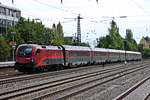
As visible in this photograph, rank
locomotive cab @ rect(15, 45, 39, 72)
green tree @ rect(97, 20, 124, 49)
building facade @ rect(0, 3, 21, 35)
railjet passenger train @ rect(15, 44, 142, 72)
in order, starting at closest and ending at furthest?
locomotive cab @ rect(15, 45, 39, 72) < railjet passenger train @ rect(15, 44, 142, 72) < green tree @ rect(97, 20, 124, 49) < building facade @ rect(0, 3, 21, 35)

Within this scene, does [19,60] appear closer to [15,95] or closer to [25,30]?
[15,95]

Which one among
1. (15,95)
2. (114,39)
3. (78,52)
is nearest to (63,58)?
(78,52)

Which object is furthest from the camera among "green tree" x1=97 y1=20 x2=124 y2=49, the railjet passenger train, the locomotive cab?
"green tree" x1=97 y1=20 x2=124 y2=49

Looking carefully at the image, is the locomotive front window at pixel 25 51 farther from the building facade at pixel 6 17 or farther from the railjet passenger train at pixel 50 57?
the building facade at pixel 6 17

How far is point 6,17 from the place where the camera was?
139 m

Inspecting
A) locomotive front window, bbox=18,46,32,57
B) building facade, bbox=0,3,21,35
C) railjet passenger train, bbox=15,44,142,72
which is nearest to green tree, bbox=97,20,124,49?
building facade, bbox=0,3,21,35

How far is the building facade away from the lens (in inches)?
5310

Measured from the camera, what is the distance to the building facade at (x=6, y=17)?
Answer: 5310 inches

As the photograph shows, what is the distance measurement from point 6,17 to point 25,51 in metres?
101

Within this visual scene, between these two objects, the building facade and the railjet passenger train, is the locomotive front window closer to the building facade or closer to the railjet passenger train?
the railjet passenger train

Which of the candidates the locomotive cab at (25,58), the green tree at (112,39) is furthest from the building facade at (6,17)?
the locomotive cab at (25,58)

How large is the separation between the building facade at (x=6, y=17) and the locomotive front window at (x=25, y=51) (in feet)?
306

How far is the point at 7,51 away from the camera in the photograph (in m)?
84.1

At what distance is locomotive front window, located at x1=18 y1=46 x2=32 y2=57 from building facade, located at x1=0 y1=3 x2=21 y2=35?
93262 mm
